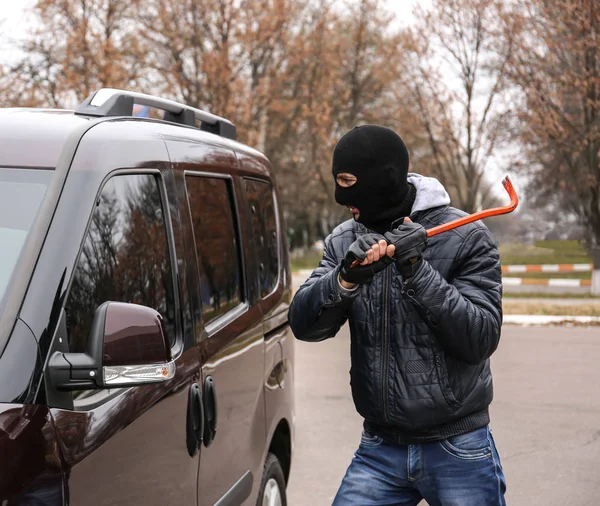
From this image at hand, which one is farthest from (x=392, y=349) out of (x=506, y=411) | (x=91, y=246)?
(x=506, y=411)

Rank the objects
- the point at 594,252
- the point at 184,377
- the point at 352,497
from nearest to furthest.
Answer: the point at 184,377, the point at 352,497, the point at 594,252

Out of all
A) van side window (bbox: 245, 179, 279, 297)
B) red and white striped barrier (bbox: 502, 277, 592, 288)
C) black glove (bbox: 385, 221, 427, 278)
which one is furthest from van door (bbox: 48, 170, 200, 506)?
red and white striped barrier (bbox: 502, 277, 592, 288)

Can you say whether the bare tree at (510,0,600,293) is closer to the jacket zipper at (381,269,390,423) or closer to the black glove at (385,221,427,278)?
the jacket zipper at (381,269,390,423)

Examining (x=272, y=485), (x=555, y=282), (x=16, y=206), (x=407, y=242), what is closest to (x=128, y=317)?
(x=16, y=206)

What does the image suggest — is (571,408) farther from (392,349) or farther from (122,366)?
(122,366)

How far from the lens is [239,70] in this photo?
22.7 m

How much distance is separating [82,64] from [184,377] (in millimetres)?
22138

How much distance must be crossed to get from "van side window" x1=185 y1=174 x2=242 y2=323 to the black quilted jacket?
0.39 metres

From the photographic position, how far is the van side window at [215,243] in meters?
2.88

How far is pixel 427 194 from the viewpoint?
2.65m

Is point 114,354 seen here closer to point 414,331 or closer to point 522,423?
point 414,331

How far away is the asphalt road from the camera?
211 inches

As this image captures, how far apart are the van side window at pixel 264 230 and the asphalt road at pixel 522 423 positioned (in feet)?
5.71

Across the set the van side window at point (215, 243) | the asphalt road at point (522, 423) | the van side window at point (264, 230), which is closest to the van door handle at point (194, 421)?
the van side window at point (215, 243)
